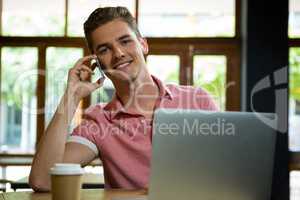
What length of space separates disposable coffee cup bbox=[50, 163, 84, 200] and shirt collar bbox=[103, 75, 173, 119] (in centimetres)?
49

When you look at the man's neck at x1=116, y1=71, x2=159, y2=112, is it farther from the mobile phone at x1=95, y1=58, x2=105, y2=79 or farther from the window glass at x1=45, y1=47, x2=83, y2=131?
the window glass at x1=45, y1=47, x2=83, y2=131

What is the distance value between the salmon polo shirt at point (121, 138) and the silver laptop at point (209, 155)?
21.0 inches

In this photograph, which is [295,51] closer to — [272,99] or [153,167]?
[272,99]

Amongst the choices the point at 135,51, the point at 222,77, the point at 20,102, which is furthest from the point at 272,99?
the point at 135,51

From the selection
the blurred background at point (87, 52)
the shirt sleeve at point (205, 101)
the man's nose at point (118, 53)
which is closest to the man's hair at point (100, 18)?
the man's nose at point (118, 53)

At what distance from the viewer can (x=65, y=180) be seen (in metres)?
1.21

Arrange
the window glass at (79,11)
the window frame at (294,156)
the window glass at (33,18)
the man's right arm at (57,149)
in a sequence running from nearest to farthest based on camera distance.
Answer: the man's right arm at (57,149), the window frame at (294,156), the window glass at (79,11), the window glass at (33,18)

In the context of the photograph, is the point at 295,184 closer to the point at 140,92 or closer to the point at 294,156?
the point at 294,156

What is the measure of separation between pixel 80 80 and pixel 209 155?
2.47 feet

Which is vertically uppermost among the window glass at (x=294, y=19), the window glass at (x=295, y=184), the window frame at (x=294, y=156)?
the window glass at (x=294, y=19)

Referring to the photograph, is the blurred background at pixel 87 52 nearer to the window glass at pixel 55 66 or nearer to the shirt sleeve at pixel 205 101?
the window glass at pixel 55 66

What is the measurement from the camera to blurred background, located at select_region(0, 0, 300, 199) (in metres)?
6.34

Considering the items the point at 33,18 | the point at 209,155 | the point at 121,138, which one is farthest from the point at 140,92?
the point at 33,18

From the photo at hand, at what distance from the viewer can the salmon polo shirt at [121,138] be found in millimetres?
1617
